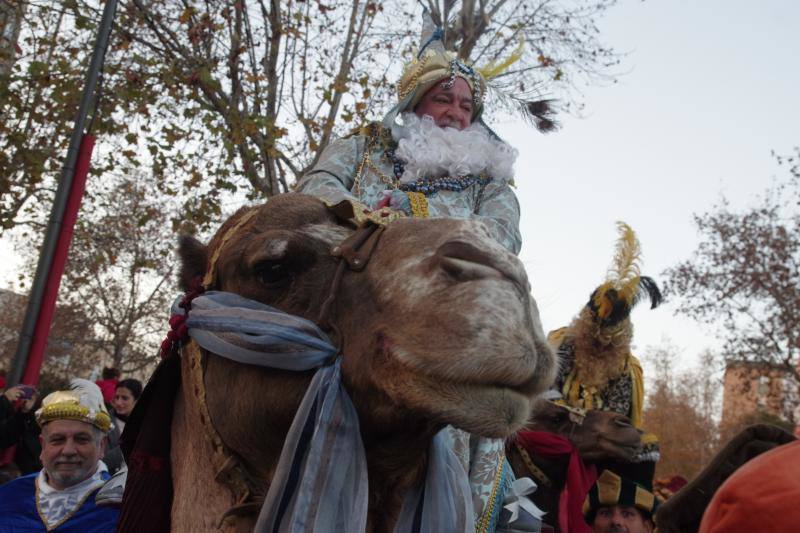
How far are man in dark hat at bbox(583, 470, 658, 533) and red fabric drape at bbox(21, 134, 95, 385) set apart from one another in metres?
5.33

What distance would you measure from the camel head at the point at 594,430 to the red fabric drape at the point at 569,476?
0.43 ft

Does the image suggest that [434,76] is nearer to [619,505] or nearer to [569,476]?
[569,476]

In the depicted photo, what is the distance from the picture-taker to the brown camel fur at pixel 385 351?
1.97 m

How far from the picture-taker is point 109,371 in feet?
37.5

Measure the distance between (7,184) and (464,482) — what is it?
12.5 m

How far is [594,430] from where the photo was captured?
6414 millimetres

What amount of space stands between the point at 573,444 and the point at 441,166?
325cm

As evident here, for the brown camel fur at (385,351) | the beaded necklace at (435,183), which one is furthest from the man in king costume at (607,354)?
the brown camel fur at (385,351)

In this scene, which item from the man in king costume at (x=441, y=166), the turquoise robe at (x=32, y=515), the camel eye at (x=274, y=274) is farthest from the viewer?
the turquoise robe at (x=32, y=515)

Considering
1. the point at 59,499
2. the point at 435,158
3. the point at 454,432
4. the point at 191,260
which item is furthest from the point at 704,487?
the point at 59,499

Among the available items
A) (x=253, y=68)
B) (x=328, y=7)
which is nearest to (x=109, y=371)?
(x=253, y=68)

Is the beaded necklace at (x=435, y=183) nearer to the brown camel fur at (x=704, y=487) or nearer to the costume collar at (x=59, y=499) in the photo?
the brown camel fur at (x=704, y=487)

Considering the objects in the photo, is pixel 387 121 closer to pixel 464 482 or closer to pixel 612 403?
pixel 464 482

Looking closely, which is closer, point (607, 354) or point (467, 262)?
point (467, 262)
